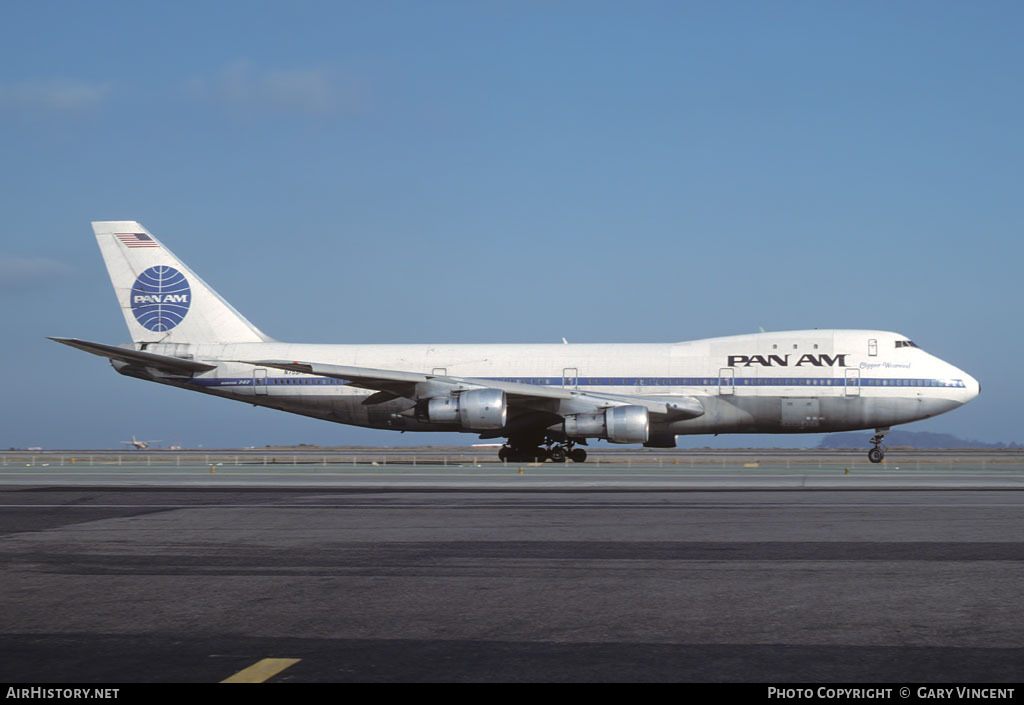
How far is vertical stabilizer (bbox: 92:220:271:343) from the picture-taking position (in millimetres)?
45438

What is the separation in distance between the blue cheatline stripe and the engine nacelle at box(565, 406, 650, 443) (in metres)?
2.45

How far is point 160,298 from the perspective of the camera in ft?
149

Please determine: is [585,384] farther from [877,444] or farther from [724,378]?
[877,444]

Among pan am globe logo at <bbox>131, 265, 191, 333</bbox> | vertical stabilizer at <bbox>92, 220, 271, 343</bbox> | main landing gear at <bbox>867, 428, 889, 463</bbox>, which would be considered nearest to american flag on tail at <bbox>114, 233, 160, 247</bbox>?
vertical stabilizer at <bbox>92, 220, 271, 343</bbox>

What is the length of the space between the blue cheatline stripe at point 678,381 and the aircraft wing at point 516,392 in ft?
2.20

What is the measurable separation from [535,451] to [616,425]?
5.53m

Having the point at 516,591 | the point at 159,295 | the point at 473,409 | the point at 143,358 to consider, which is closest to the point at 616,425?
the point at 473,409

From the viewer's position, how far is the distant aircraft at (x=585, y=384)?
3906 centimetres

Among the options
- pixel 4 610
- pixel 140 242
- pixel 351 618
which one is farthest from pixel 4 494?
pixel 140 242

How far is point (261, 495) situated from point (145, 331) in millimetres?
25469

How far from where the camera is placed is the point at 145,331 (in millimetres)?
45656

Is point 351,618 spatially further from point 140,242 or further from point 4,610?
point 140,242

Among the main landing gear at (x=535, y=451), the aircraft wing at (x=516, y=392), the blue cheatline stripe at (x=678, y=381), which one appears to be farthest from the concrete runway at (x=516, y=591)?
the main landing gear at (x=535, y=451)

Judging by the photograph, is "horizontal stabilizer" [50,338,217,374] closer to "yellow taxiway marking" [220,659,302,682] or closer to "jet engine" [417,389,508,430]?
"jet engine" [417,389,508,430]
